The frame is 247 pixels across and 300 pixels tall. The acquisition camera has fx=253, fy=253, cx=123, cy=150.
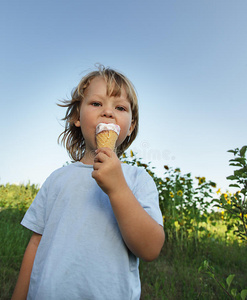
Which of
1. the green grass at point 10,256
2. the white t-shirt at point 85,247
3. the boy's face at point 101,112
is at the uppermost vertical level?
the boy's face at point 101,112

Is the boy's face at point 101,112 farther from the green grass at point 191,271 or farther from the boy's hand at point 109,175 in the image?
the green grass at point 191,271

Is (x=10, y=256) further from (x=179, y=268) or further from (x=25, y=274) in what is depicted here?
(x=179, y=268)

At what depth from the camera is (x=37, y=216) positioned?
57.9 inches

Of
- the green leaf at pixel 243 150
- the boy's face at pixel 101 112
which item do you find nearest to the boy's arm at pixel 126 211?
the boy's face at pixel 101 112

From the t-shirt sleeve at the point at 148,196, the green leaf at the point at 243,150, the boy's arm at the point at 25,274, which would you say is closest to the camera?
the t-shirt sleeve at the point at 148,196

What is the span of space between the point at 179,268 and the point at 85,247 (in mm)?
2382

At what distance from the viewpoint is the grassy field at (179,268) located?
8.26ft

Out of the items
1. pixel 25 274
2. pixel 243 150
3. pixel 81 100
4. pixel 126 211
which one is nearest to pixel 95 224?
pixel 126 211

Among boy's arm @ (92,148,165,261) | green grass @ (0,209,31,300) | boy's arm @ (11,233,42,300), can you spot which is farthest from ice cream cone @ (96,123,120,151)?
green grass @ (0,209,31,300)

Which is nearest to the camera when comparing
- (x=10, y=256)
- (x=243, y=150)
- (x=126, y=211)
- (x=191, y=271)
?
(x=126, y=211)

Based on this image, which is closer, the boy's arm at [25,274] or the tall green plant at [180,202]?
the boy's arm at [25,274]

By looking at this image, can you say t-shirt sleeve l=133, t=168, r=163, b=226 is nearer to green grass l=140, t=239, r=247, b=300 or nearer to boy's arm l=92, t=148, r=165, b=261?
boy's arm l=92, t=148, r=165, b=261

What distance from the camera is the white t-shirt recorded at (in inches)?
43.7

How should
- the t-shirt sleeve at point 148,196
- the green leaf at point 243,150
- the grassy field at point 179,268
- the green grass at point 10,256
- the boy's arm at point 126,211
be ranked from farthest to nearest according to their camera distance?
the grassy field at point 179,268
the green grass at point 10,256
the green leaf at point 243,150
the t-shirt sleeve at point 148,196
the boy's arm at point 126,211
